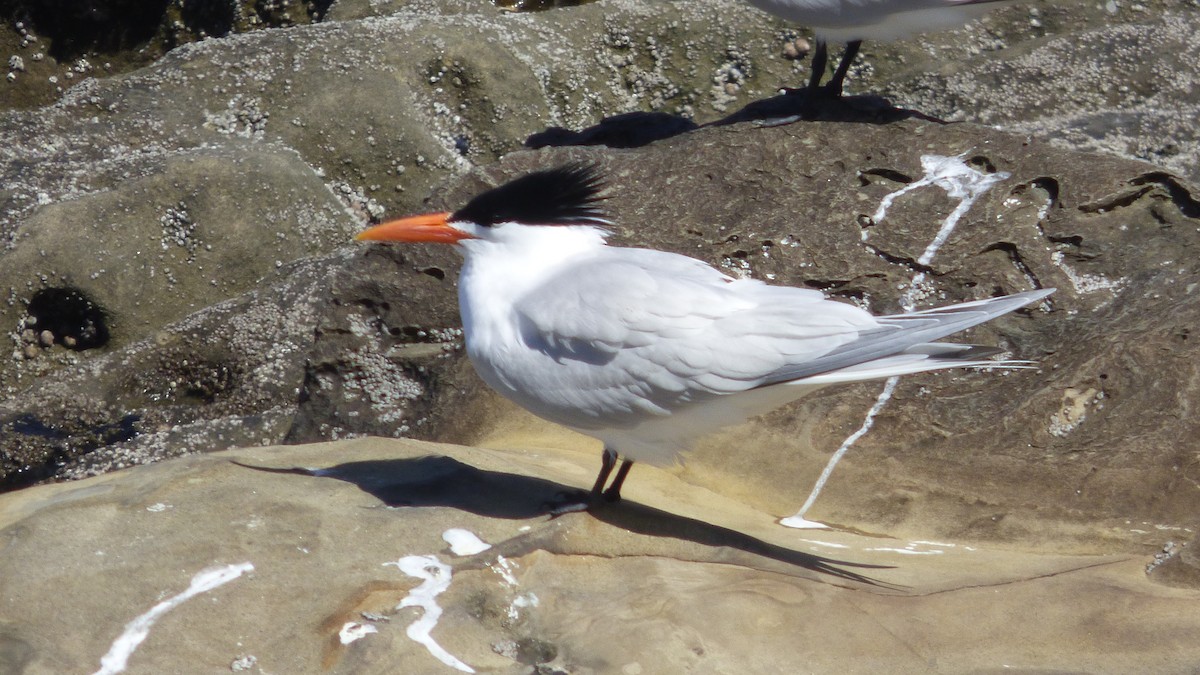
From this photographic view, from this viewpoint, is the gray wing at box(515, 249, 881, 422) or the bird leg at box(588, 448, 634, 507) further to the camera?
the bird leg at box(588, 448, 634, 507)

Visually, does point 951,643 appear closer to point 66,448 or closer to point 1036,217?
point 1036,217

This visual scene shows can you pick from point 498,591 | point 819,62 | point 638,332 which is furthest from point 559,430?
point 819,62

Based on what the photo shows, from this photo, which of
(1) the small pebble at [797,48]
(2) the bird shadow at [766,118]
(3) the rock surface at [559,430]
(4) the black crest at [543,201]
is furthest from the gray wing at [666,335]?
(1) the small pebble at [797,48]

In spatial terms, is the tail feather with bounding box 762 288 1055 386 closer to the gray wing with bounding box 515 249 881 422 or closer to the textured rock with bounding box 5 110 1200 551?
the gray wing with bounding box 515 249 881 422

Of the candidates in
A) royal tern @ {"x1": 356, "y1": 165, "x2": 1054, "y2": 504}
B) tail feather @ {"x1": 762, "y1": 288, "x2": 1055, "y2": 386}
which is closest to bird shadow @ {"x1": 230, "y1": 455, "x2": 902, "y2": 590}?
royal tern @ {"x1": 356, "y1": 165, "x2": 1054, "y2": 504}

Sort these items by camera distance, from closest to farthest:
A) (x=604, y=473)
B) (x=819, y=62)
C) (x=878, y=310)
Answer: (x=604, y=473), (x=878, y=310), (x=819, y=62)

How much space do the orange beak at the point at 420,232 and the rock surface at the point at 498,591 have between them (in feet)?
2.68

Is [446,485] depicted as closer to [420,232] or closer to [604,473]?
[604,473]

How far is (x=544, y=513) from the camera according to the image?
3.93 meters

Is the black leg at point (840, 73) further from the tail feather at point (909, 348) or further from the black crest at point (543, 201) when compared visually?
the tail feather at point (909, 348)

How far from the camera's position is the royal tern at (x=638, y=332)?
3527 mm

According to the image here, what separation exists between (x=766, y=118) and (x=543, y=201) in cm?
268

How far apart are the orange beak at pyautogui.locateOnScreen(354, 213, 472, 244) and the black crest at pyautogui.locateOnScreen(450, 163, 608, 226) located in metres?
0.10

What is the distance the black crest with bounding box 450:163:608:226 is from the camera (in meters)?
4.01
